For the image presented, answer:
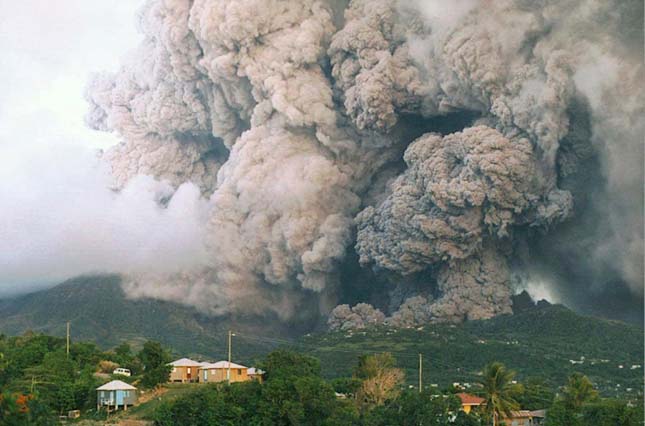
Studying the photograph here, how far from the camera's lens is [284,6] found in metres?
89.7

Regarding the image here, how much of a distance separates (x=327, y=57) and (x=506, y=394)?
99.6 feet

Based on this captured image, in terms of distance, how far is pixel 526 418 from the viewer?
6650 cm

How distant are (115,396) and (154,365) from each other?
16.8ft

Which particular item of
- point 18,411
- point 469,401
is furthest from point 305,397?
point 18,411

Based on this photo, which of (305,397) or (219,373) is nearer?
(305,397)

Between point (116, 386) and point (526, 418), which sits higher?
point (116, 386)

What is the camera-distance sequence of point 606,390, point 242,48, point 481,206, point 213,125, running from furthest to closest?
point 213,125 → point 242,48 → point 481,206 → point 606,390

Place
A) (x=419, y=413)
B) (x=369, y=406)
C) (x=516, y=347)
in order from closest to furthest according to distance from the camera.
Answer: (x=419, y=413) < (x=369, y=406) < (x=516, y=347)

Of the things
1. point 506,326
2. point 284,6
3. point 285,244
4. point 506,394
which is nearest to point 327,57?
point 284,6

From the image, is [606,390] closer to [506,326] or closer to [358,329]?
[506,326]

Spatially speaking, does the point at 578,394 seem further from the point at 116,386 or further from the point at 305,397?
the point at 116,386

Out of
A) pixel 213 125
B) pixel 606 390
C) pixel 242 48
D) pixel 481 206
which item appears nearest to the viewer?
pixel 606 390

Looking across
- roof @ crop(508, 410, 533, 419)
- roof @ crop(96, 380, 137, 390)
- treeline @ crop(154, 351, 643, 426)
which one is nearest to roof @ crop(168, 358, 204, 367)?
roof @ crop(96, 380, 137, 390)

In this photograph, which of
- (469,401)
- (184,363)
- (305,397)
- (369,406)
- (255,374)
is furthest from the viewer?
(184,363)
